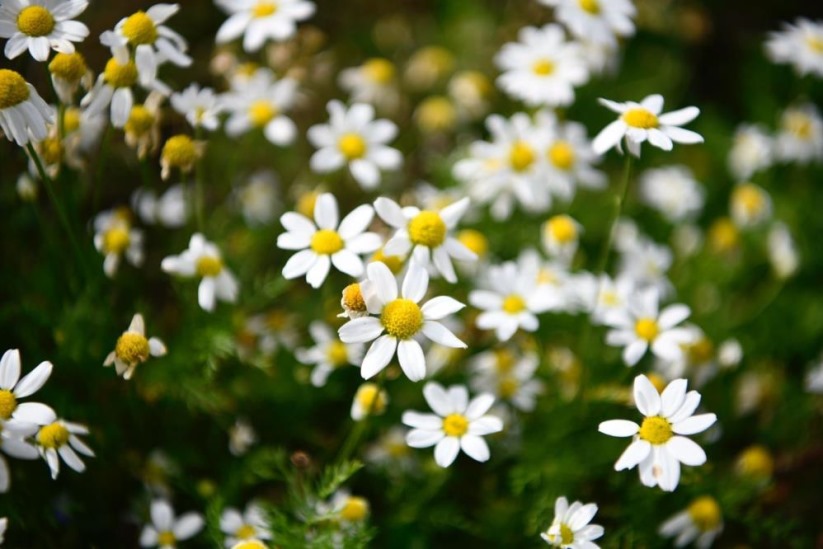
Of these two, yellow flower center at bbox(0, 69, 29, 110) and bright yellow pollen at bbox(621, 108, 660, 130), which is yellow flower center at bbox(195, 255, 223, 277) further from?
bright yellow pollen at bbox(621, 108, 660, 130)

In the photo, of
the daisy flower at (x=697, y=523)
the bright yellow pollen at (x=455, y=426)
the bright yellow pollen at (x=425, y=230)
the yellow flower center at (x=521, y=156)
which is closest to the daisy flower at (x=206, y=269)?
the bright yellow pollen at (x=425, y=230)

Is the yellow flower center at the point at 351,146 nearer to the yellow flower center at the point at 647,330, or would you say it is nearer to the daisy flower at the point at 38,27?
the daisy flower at the point at 38,27

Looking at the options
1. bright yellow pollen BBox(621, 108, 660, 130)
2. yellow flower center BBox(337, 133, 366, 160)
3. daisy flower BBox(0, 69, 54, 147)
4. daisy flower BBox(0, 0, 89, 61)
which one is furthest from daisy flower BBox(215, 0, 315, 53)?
bright yellow pollen BBox(621, 108, 660, 130)

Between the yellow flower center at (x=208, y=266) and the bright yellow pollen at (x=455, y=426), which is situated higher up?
the yellow flower center at (x=208, y=266)

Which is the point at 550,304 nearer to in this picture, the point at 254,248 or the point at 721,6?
the point at 254,248

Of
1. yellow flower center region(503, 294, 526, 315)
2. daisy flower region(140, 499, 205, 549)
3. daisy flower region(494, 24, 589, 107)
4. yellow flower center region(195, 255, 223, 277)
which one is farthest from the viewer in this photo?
daisy flower region(494, 24, 589, 107)

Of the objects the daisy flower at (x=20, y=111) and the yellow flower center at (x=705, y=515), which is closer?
the daisy flower at (x=20, y=111)

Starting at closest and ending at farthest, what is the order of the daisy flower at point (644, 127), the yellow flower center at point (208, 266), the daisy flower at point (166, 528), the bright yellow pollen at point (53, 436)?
the bright yellow pollen at point (53, 436) < the daisy flower at point (644, 127) < the daisy flower at point (166, 528) < the yellow flower center at point (208, 266)
